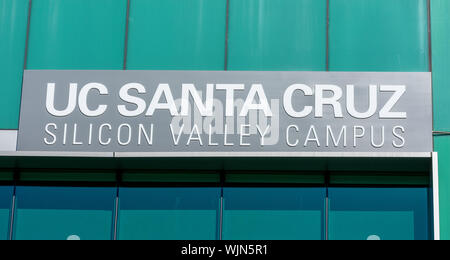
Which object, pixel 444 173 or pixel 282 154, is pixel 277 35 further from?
pixel 444 173

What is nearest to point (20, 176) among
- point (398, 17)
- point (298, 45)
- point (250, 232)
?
point (250, 232)

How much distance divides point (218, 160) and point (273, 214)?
1.36 meters

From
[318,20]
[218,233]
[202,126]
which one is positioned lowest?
[218,233]

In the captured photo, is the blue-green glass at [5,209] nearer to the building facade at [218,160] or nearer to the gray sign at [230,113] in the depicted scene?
the building facade at [218,160]

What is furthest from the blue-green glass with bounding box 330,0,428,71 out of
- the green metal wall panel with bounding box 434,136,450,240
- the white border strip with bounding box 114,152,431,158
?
the white border strip with bounding box 114,152,431,158

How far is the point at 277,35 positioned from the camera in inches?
596

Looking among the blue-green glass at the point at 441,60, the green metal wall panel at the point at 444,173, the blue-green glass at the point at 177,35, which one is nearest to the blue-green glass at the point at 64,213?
the blue-green glass at the point at 177,35

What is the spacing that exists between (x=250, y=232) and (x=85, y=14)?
4.78 meters

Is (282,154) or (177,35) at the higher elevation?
(177,35)

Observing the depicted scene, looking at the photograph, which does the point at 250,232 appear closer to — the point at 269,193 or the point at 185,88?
the point at 269,193

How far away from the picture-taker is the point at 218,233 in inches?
581

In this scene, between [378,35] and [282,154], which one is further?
[378,35]

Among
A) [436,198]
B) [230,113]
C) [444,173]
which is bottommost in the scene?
[436,198]

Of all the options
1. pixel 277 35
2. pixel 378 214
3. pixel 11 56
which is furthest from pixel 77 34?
pixel 378 214
